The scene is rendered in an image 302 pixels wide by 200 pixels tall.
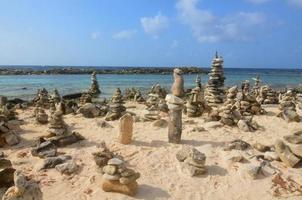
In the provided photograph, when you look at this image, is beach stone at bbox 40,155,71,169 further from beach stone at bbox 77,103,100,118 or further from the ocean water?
the ocean water

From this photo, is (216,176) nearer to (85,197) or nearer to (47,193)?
(85,197)

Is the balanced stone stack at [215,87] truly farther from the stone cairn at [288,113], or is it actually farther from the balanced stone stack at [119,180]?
the balanced stone stack at [119,180]

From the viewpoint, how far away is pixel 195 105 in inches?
669


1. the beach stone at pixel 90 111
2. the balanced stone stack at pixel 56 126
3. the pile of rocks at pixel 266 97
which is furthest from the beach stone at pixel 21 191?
the pile of rocks at pixel 266 97

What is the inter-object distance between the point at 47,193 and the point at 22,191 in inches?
111

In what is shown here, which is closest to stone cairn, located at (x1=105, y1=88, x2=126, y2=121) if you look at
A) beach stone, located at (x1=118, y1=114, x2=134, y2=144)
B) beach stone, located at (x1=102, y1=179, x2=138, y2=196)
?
beach stone, located at (x1=118, y1=114, x2=134, y2=144)

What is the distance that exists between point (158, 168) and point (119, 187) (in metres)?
1.77

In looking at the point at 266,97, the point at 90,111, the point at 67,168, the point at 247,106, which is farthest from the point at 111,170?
the point at 266,97

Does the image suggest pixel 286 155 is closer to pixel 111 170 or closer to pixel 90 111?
pixel 111 170

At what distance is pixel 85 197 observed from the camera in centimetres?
840

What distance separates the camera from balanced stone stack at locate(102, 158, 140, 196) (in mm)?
8523

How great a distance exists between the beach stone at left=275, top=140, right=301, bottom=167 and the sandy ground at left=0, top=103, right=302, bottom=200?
20 centimetres

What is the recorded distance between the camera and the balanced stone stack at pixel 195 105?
1677cm

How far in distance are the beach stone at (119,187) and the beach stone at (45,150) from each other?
2.90 metres
